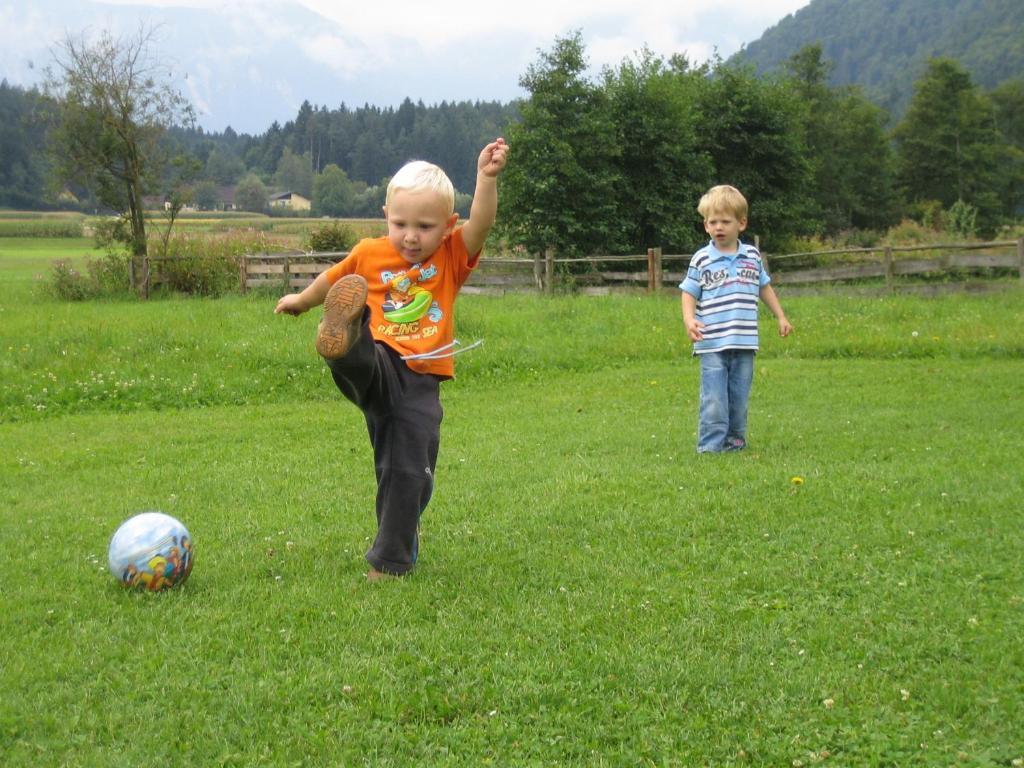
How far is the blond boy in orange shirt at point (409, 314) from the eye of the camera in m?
5.21

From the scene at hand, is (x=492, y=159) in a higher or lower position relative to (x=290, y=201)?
lower

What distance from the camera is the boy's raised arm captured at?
519 cm

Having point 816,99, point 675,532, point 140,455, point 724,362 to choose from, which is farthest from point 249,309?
point 816,99

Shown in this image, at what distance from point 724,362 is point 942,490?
2360mm

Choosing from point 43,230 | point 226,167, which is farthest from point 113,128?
point 226,167

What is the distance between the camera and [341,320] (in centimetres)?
468

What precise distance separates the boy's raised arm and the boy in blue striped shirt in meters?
3.69

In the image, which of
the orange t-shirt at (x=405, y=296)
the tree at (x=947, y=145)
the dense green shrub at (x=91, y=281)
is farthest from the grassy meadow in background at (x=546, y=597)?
the tree at (x=947, y=145)

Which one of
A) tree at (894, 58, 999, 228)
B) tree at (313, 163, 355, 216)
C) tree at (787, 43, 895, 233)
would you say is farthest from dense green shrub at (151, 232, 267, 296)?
tree at (313, 163, 355, 216)

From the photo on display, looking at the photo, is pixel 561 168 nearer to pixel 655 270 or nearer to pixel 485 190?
pixel 655 270

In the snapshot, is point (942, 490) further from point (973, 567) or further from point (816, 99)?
point (816, 99)

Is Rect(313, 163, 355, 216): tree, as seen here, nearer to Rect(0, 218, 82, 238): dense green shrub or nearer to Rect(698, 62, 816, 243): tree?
Rect(0, 218, 82, 238): dense green shrub

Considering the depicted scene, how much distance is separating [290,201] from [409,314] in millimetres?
117890

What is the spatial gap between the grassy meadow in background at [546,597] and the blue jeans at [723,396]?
12.0 inches
